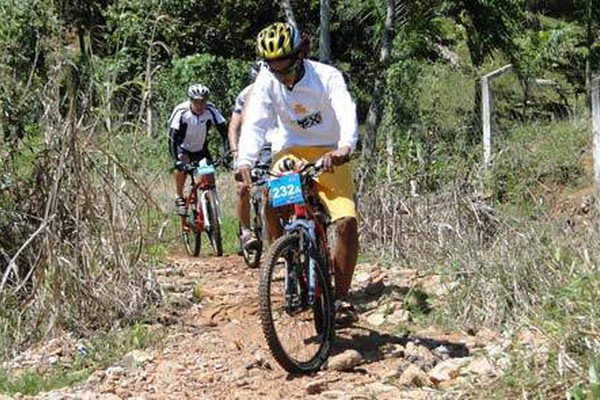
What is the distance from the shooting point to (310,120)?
20.1 ft

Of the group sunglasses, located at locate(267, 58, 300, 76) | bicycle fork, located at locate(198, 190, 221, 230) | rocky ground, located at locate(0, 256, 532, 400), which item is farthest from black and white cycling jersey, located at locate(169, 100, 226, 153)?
sunglasses, located at locate(267, 58, 300, 76)

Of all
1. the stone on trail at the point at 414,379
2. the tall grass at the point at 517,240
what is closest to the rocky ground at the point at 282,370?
the stone on trail at the point at 414,379

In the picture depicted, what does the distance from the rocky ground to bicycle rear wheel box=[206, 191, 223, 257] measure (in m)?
2.54

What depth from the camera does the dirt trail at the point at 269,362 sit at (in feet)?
17.3

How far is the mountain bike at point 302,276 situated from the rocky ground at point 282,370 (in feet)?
0.44

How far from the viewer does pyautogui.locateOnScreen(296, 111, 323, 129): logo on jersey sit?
241 inches

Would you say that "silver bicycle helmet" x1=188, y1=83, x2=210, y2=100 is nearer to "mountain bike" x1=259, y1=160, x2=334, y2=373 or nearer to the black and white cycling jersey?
the black and white cycling jersey

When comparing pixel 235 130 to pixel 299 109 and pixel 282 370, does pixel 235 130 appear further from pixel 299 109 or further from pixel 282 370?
pixel 282 370

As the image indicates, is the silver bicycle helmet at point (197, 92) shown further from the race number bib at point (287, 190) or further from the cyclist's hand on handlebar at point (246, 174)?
the race number bib at point (287, 190)

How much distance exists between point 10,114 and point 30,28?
0.62 metres

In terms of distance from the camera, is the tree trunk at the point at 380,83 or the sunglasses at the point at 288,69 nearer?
the sunglasses at the point at 288,69

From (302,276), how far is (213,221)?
4.63m

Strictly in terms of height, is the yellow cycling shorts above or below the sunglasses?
below

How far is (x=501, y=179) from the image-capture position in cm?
887
